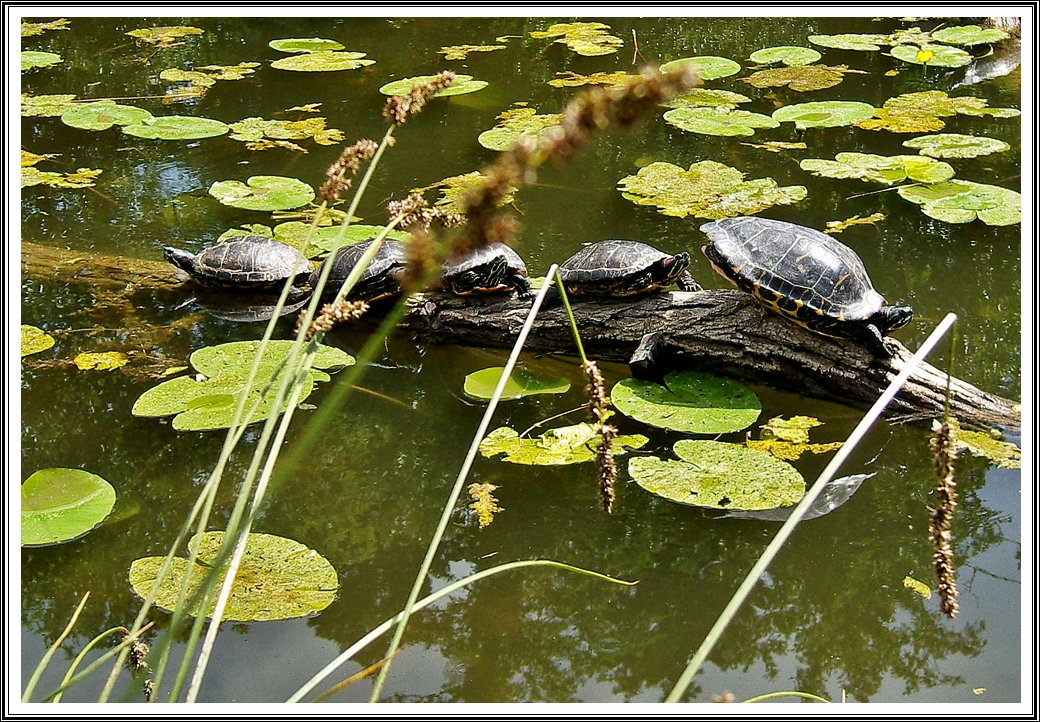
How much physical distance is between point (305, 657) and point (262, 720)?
46 cm

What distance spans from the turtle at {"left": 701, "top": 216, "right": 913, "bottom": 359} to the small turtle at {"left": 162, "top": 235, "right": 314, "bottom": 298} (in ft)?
5.46

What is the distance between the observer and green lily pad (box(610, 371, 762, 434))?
111 inches

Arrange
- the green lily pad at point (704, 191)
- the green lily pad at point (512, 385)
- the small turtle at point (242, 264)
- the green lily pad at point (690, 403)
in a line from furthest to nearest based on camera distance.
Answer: the green lily pad at point (704, 191), the small turtle at point (242, 264), the green lily pad at point (512, 385), the green lily pad at point (690, 403)

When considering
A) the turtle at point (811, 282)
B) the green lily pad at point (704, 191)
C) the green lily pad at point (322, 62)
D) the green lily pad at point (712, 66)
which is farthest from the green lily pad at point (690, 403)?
the green lily pad at point (322, 62)

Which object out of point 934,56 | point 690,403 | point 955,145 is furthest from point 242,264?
point 934,56

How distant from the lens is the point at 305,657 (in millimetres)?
2096

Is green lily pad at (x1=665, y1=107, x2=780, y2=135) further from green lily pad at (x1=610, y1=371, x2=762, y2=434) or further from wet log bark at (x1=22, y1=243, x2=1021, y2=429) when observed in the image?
green lily pad at (x1=610, y1=371, x2=762, y2=434)

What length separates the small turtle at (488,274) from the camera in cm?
325

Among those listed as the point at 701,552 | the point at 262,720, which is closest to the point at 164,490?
the point at 262,720

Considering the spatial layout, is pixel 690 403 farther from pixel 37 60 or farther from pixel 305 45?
pixel 37 60

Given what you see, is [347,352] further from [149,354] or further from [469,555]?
[469,555]

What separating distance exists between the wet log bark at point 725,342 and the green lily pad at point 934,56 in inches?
152

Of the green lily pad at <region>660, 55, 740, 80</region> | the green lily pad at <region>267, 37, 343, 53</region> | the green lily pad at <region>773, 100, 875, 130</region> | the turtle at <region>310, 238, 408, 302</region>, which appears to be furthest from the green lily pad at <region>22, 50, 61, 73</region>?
the green lily pad at <region>773, 100, 875, 130</region>

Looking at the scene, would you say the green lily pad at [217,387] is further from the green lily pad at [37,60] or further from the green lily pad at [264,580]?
the green lily pad at [37,60]
